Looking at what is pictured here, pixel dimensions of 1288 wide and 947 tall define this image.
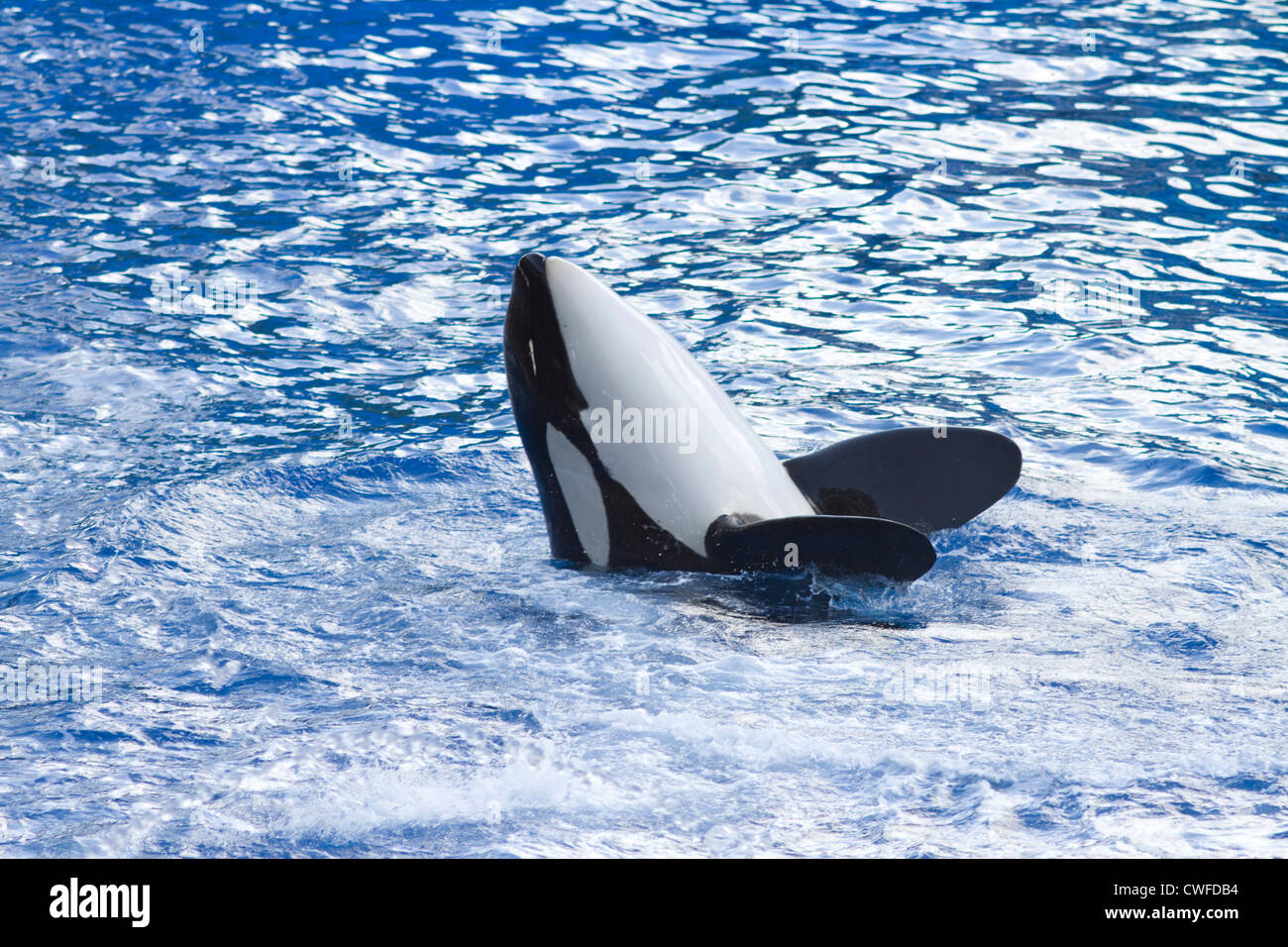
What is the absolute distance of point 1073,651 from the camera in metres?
5.61

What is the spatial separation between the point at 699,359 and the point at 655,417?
3384 millimetres

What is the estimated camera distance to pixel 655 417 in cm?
578

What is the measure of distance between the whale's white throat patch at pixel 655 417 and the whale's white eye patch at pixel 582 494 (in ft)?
0.04

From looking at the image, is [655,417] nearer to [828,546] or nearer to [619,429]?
[619,429]

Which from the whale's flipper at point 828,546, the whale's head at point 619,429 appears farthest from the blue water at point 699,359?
the whale's head at point 619,429

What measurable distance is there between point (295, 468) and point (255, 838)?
3.51 m

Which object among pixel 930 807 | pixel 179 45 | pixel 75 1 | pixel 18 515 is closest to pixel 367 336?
pixel 18 515

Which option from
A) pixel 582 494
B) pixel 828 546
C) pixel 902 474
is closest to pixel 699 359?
pixel 902 474

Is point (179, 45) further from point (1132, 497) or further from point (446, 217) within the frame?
point (1132, 497)

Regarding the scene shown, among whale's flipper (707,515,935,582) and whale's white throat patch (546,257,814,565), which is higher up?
whale's white throat patch (546,257,814,565)

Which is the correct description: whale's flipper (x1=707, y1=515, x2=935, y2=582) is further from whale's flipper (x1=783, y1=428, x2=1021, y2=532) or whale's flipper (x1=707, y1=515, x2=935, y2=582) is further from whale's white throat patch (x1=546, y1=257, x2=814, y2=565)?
whale's flipper (x1=783, y1=428, x2=1021, y2=532)

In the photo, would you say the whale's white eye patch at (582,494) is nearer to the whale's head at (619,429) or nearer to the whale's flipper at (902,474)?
the whale's head at (619,429)

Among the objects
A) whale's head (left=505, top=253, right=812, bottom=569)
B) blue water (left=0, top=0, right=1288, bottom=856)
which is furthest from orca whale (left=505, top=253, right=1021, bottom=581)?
blue water (left=0, top=0, right=1288, bottom=856)

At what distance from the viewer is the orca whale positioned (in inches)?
220
